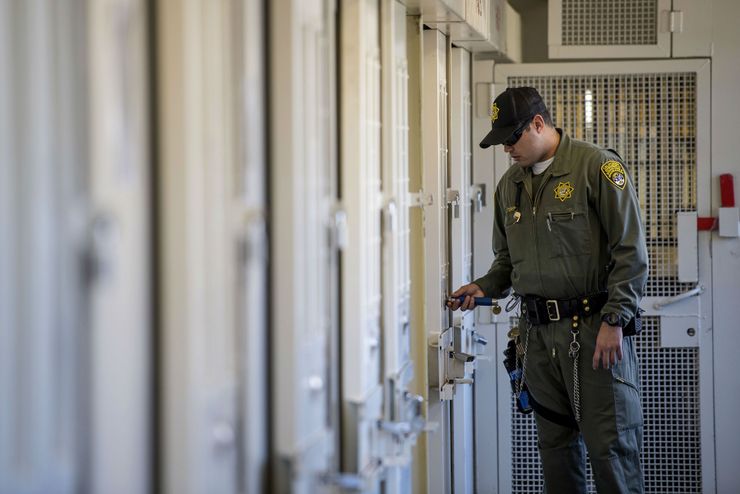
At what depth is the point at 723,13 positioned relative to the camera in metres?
4.65

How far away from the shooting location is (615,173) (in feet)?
12.0

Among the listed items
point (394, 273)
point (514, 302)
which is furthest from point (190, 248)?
point (514, 302)

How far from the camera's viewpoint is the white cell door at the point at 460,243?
4.19 m

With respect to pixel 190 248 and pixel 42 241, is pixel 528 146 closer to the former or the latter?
pixel 190 248

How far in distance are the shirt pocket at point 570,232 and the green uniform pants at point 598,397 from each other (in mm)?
255

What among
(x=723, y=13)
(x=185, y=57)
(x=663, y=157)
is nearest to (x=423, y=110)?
(x=663, y=157)

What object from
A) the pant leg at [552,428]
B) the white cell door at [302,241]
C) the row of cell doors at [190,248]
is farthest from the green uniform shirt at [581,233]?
the white cell door at [302,241]

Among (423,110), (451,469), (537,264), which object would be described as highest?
(423,110)

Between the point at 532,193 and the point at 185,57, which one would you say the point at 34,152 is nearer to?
the point at 185,57

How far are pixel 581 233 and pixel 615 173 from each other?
250mm

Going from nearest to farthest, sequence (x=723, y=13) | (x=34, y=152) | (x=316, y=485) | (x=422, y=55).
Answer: (x=34, y=152) < (x=316, y=485) < (x=422, y=55) < (x=723, y=13)

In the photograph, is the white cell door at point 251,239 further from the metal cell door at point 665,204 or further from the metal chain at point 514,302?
the metal cell door at point 665,204

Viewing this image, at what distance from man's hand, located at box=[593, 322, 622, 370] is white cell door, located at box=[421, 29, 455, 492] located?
613 millimetres

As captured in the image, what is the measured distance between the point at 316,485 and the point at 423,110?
6.26 feet
